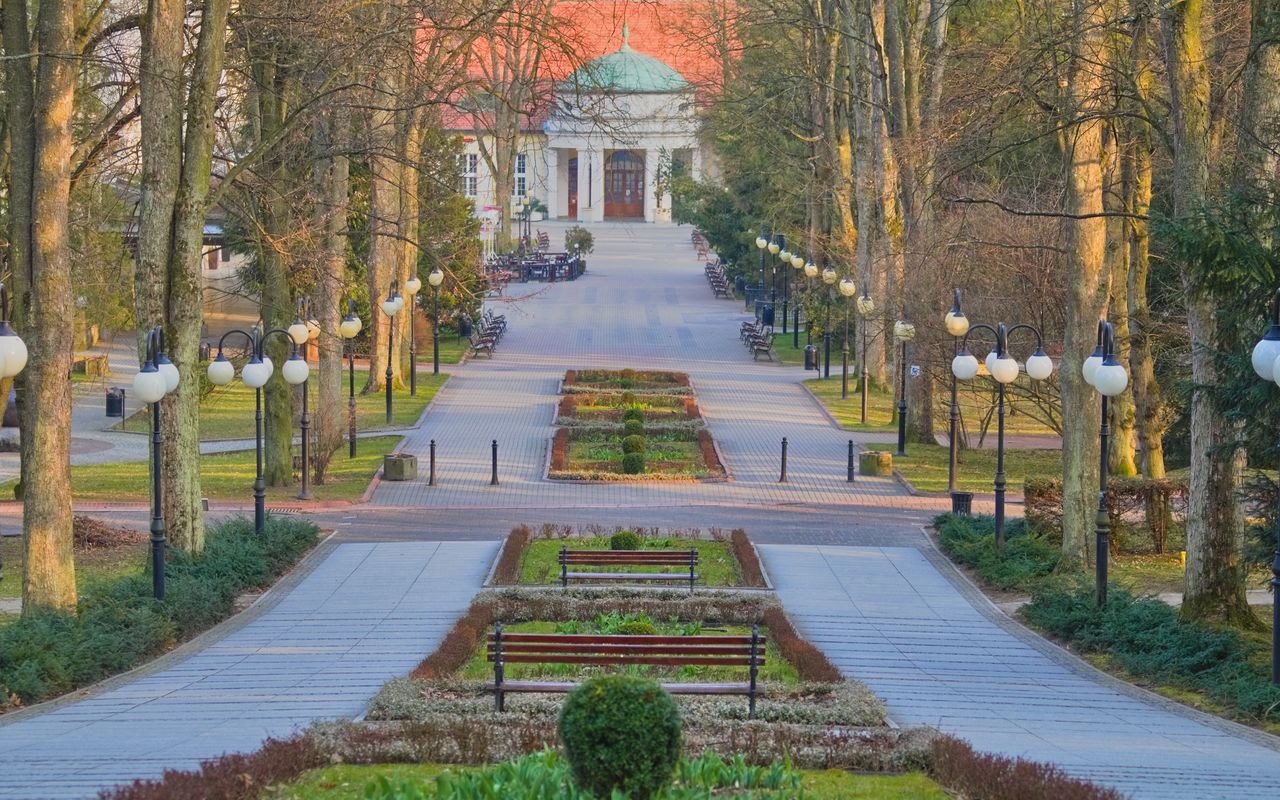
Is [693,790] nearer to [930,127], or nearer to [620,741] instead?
[620,741]

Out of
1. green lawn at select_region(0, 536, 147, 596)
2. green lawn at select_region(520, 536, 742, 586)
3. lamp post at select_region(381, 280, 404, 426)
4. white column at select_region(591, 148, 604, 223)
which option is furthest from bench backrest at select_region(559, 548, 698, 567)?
white column at select_region(591, 148, 604, 223)

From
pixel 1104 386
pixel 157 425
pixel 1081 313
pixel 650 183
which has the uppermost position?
pixel 650 183

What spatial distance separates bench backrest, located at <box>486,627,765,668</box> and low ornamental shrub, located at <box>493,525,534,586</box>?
5705mm

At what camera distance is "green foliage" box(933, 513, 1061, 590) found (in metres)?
18.4

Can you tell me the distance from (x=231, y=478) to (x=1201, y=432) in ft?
57.0

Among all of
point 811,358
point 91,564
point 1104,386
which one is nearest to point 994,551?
point 1104,386

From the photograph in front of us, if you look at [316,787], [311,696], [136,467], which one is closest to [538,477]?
[136,467]

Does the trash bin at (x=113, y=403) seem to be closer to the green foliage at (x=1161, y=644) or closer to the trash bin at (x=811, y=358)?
the trash bin at (x=811, y=358)

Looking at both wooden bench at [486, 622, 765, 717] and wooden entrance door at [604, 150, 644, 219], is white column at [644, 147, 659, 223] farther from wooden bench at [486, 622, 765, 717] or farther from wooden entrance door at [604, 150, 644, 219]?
wooden bench at [486, 622, 765, 717]

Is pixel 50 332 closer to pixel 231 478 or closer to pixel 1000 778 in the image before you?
pixel 1000 778

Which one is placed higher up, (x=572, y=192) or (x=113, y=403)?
(x=572, y=192)

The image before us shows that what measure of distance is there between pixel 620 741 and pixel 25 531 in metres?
9.08

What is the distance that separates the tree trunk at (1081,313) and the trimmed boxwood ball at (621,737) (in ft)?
38.4

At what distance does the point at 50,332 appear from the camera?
14586 millimetres
